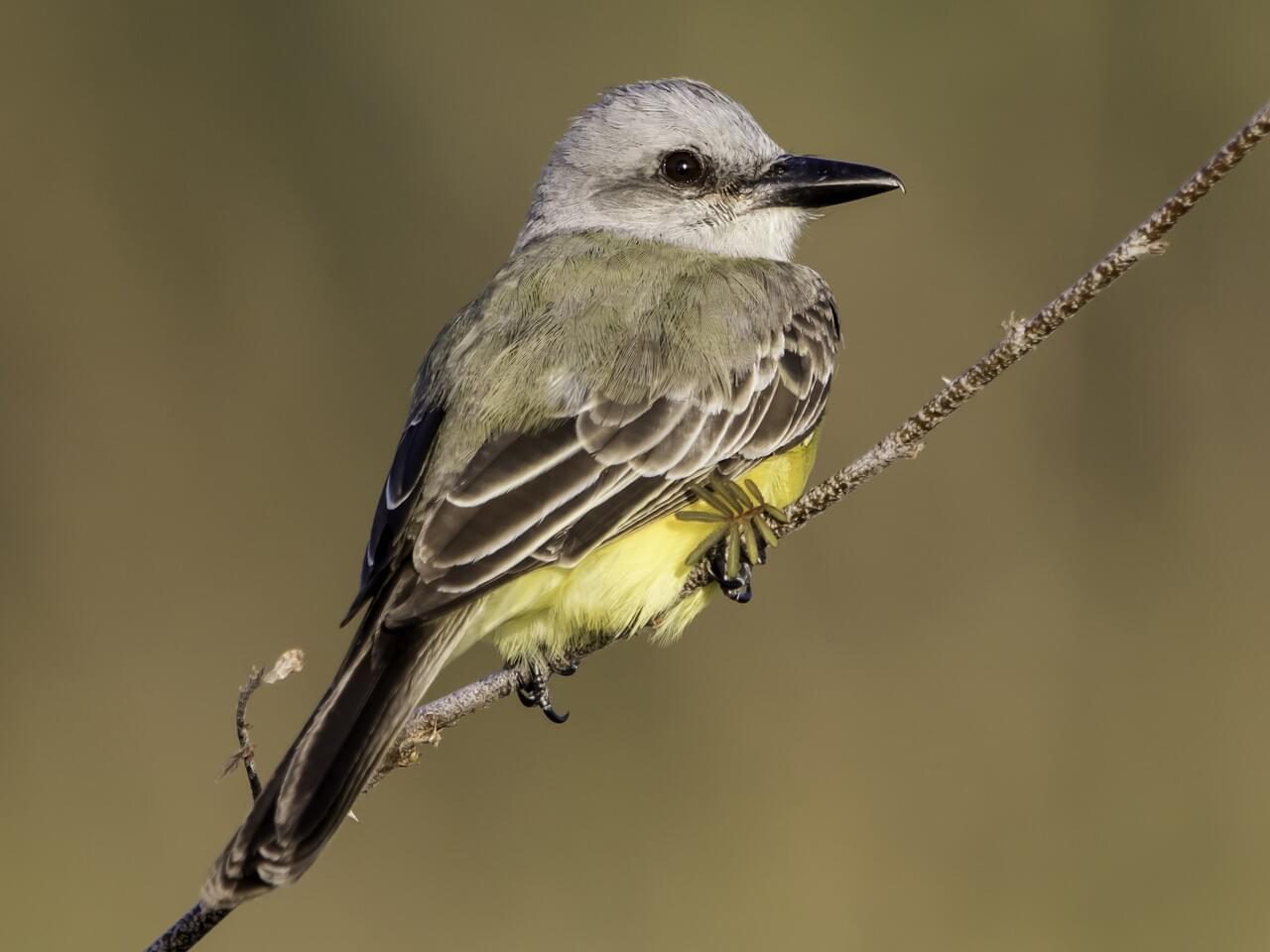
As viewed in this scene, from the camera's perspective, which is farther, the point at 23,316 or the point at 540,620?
the point at 23,316

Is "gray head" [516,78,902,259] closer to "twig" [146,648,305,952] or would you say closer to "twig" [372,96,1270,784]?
"twig" [372,96,1270,784]

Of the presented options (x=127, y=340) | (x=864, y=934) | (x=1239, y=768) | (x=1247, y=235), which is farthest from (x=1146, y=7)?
(x=127, y=340)

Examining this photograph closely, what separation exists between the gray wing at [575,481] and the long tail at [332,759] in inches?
3.2

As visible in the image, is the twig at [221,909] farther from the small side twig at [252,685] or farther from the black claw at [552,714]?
the black claw at [552,714]

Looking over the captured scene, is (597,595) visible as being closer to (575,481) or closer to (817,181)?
(575,481)

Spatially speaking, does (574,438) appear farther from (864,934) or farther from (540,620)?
(864,934)

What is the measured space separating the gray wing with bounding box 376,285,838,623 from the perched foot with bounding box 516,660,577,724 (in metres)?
0.35

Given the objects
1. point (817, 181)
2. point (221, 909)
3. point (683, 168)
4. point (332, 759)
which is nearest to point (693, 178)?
point (683, 168)

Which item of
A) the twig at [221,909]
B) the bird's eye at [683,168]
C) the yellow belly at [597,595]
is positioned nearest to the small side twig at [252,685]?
the twig at [221,909]

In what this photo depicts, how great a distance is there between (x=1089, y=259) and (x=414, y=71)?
224 centimetres

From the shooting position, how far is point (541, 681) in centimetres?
315

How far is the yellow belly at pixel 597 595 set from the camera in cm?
290

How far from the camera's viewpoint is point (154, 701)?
14.9 feet

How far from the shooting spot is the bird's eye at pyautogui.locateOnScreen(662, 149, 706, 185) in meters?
3.89
